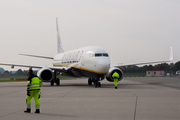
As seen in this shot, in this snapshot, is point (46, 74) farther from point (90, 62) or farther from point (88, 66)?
point (90, 62)

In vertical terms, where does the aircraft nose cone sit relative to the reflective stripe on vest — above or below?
above

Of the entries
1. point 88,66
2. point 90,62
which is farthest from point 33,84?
point 88,66

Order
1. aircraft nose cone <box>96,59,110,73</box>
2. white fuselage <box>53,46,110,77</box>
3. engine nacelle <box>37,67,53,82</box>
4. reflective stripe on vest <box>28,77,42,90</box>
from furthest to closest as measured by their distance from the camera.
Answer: engine nacelle <box>37,67,53,82</box>
white fuselage <box>53,46,110,77</box>
aircraft nose cone <box>96,59,110,73</box>
reflective stripe on vest <box>28,77,42,90</box>

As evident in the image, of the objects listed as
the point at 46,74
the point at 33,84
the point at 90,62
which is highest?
the point at 90,62

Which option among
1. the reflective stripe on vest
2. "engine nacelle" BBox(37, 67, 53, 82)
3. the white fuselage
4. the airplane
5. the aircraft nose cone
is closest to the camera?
the reflective stripe on vest

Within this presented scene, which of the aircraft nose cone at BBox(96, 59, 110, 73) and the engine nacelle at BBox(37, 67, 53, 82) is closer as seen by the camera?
the aircraft nose cone at BBox(96, 59, 110, 73)

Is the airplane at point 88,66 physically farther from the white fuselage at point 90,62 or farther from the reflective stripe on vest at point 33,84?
the reflective stripe on vest at point 33,84

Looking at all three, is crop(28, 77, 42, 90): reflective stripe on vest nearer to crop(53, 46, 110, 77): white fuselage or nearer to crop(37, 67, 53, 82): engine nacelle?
crop(53, 46, 110, 77): white fuselage

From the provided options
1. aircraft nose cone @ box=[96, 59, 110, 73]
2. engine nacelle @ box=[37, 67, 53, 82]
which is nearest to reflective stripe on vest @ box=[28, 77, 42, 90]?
aircraft nose cone @ box=[96, 59, 110, 73]

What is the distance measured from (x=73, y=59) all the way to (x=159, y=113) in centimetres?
1777

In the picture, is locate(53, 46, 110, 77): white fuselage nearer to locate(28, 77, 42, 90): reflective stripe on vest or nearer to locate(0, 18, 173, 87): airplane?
locate(0, 18, 173, 87): airplane

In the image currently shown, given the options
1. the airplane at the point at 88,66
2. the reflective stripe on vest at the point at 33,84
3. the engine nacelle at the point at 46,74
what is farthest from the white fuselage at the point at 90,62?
the reflective stripe on vest at the point at 33,84

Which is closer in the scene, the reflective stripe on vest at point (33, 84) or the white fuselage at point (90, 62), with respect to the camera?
the reflective stripe on vest at point (33, 84)

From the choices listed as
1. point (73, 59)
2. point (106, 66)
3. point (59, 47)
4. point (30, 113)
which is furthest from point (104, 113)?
point (59, 47)
